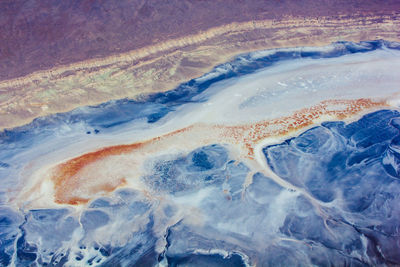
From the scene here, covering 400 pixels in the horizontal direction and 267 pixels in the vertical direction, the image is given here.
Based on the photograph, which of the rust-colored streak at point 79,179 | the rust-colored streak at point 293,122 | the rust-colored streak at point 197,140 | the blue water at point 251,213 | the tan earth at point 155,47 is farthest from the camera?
the tan earth at point 155,47

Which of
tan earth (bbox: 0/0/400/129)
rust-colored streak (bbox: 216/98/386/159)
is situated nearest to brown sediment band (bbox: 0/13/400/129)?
tan earth (bbox: 0/0/400/129)

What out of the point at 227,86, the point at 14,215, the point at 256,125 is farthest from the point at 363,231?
the point at 14,215

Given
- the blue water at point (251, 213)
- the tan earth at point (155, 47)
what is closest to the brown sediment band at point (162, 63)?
the tan earth at point (155, 47)

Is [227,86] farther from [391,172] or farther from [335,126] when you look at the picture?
[391,172]

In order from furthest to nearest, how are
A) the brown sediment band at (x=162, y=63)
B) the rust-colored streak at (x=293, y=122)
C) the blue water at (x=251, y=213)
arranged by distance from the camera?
the brown sediment band at (x=162, y=63), the rust-colored streak at (x=293, y=122), the blue water at (x=251, y=213)

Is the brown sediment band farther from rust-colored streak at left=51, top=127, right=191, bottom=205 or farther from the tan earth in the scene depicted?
rust-colored streak at left=51, top=127, right=191, bottom=205

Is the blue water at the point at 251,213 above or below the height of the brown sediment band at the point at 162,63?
below

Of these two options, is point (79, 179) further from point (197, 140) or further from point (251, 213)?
point (251, 213)

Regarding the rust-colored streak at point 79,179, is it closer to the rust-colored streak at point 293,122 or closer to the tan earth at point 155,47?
the tan earth at point 155,47
